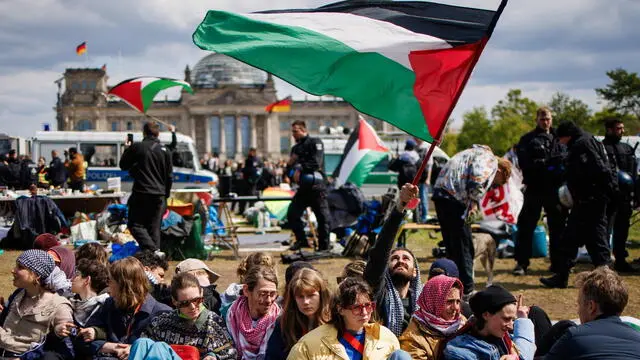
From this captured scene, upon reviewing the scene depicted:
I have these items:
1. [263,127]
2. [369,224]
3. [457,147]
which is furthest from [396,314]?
[263,127]

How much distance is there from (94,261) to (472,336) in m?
3.13

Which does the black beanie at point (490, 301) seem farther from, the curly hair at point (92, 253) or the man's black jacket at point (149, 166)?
the man's black jacket at point (149, 166)

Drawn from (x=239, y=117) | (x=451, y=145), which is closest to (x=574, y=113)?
(x=451, y=145)

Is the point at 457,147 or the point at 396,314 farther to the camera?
the point at 457,147

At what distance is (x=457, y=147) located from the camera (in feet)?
222

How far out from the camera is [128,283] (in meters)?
4.82

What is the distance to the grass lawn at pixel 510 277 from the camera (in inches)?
292

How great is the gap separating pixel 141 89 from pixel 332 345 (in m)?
12.5

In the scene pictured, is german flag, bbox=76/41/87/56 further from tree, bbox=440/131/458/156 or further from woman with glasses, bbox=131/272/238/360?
woman with glasses, bbox=131/272/238/360

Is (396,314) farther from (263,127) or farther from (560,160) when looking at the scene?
(263,127)

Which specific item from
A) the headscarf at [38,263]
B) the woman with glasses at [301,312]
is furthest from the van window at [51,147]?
the woman with glasses at [301,312]

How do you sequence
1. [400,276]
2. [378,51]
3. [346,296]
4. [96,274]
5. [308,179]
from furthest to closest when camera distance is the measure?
[308,179], [96,274], [400,276], [378,51], [346,296]

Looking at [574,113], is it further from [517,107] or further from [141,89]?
[141,89]

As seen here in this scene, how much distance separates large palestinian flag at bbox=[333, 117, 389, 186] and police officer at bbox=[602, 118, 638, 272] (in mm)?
4630
